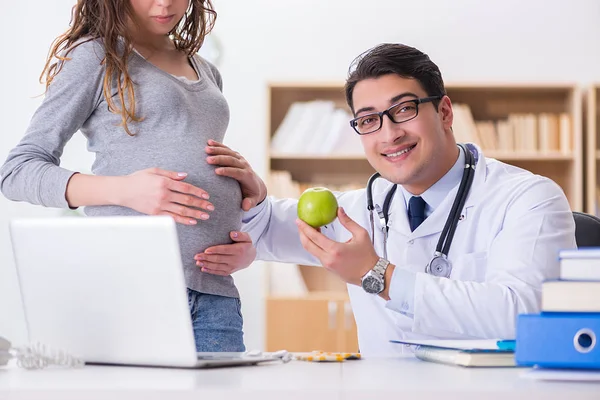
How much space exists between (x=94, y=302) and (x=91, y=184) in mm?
416

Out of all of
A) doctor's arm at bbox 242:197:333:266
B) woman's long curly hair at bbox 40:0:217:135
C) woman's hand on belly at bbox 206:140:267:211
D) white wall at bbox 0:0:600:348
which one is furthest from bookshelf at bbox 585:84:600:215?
woman's long curly hair at bbox 40:0:217:135

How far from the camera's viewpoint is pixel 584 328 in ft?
3.10

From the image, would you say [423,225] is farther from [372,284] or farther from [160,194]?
[160,194]

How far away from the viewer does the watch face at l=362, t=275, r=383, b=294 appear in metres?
1.50

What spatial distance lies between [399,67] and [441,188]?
0.32 m

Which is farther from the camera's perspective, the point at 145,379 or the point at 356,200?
the point at 356,200

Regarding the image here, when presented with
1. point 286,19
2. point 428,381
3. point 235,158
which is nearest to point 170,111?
point 235,158

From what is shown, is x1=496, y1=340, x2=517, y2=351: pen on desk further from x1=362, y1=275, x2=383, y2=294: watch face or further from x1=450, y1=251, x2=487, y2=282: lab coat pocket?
x1=450, y1=251, x2=487, y2=282: lab coat pocket

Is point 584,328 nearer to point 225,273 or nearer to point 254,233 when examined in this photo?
point 225,273

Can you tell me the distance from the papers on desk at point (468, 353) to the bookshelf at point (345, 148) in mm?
2790

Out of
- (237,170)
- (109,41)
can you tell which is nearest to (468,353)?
(237,170)

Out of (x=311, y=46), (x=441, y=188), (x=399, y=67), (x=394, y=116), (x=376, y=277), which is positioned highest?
(x=311, y=46)

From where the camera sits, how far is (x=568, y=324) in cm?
95

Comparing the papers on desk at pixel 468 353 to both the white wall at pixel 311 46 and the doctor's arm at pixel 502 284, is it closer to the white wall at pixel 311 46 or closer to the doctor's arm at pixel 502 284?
the doctor's arm at pixel 502 284
